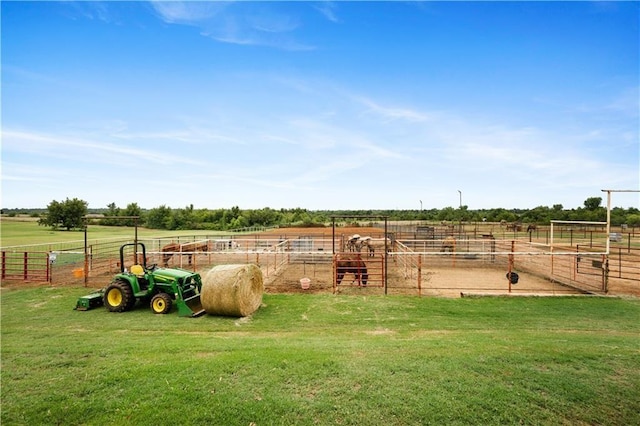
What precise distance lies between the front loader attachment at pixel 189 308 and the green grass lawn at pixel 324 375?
3.19 feet

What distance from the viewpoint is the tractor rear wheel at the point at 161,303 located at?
8922mm

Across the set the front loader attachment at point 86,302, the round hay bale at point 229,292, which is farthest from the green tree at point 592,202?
the front loader attachment at point 86,302

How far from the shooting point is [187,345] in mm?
5754

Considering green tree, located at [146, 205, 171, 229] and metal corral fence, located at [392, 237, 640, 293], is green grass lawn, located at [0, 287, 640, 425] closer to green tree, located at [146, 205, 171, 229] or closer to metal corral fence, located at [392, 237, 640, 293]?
metal corral fence, located at [392, 237, 640, 293]

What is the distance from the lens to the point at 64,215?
125ft

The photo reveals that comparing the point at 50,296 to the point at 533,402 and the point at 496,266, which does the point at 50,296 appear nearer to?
the point at 533,402

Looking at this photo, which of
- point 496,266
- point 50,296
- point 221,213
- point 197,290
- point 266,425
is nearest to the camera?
point 266,425

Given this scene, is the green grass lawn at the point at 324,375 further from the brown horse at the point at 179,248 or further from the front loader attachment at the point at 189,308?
the brown horse at the point at 179,248

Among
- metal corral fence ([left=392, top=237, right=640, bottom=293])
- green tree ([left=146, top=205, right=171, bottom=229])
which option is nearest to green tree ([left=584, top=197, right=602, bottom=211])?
metal corral fence ([left=392, top=237, right=640, bottom=293])

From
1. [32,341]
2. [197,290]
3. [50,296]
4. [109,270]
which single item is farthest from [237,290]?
[109,270]

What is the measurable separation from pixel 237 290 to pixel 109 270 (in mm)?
11363

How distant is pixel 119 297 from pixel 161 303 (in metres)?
1.36

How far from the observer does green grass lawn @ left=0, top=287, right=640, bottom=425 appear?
3.76m

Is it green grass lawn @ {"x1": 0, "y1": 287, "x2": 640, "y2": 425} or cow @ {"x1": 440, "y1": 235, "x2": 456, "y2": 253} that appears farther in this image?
cow @ {"x1": 440, "y1": 235, "x2": 456, "y2": 253}
